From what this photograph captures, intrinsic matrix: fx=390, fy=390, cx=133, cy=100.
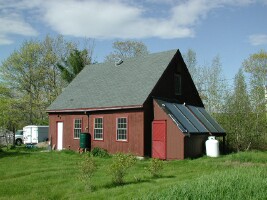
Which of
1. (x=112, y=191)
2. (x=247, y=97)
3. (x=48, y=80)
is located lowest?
(x=112, y=191)

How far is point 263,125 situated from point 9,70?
1300 inches

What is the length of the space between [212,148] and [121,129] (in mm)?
5564

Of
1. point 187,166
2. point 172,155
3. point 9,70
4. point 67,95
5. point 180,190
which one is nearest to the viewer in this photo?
point 180,190

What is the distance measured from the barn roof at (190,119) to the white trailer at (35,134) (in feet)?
61.2

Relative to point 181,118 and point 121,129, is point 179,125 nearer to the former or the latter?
point 181,118

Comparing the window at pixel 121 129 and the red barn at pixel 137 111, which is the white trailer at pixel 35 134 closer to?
the red barn at pixel 137 111

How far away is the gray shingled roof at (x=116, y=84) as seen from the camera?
23750 mm

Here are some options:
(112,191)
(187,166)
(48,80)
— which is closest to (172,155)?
(187,166)

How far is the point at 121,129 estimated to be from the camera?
23703 mm

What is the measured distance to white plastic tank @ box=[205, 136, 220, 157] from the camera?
21.7 m

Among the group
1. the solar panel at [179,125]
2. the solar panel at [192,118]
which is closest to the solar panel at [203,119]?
the solar panel at [192,118]

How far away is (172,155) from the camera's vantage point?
2134 centimetres

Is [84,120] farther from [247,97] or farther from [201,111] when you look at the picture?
[247,97]

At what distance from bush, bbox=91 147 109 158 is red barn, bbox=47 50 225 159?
51cm
